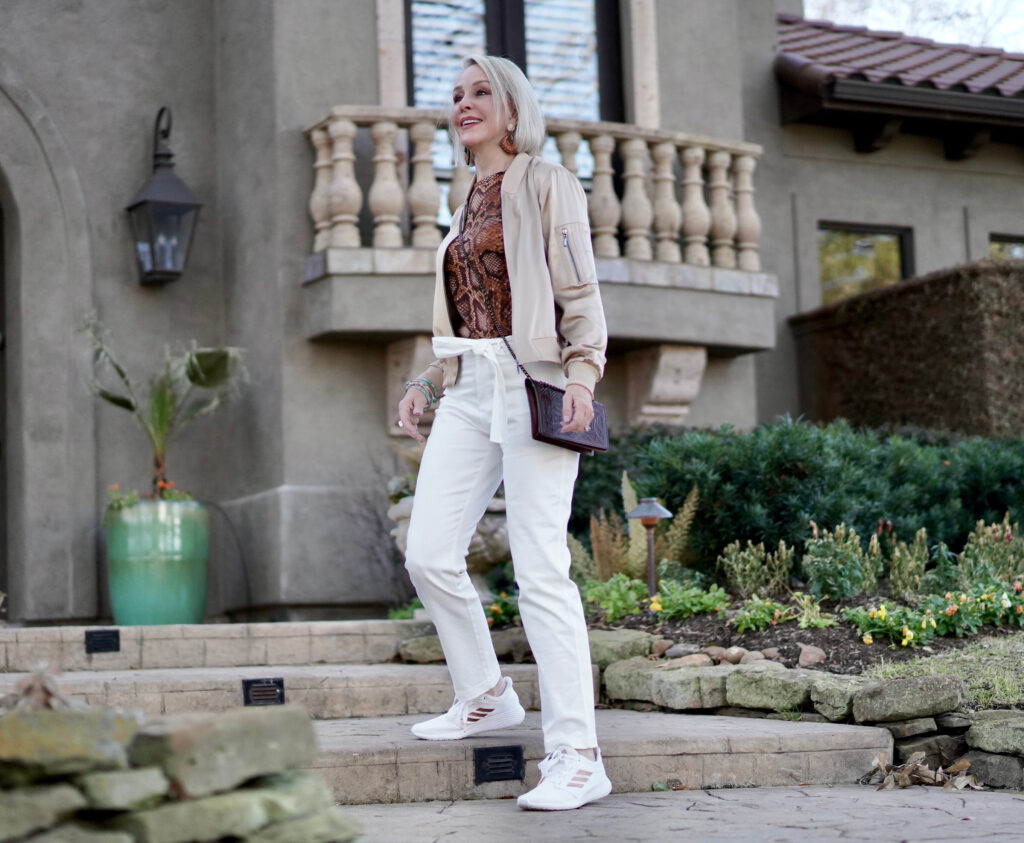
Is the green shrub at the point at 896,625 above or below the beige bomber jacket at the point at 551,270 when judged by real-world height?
below

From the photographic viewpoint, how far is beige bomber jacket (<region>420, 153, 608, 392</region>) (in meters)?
3.77

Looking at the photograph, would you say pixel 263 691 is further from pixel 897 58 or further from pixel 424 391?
pixel 897 58

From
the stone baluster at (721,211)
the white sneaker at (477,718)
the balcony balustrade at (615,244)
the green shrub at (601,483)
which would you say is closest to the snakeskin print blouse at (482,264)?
the white sneaker at (477,718)

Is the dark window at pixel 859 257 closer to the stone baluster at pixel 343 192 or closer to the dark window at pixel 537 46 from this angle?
the dark window at pixel 537 46

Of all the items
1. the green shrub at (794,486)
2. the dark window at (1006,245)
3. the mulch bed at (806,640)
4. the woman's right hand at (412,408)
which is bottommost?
the mulch bed at (806,640)

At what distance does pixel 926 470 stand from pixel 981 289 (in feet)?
9.18

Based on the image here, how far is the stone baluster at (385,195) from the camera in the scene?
8.26 metres

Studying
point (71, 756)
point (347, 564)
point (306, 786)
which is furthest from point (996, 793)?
point (347, 564)

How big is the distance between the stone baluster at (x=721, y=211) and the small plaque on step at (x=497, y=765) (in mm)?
5607

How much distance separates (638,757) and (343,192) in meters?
4.79

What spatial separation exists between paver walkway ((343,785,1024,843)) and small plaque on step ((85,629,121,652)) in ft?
8.36

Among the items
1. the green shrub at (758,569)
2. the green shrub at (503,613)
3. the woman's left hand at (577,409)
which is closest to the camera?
the woman's left hand at (577,409)

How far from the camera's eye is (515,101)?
394 centimetres

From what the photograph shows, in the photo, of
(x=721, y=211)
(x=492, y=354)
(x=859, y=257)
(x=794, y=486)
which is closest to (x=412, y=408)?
(x=492, y=354)
